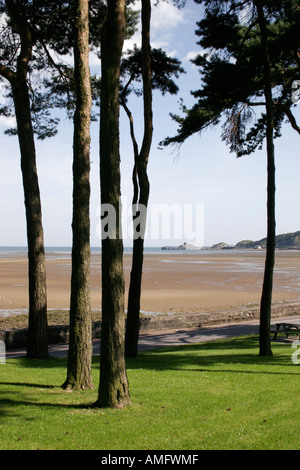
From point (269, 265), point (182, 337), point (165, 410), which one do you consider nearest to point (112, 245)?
point (165, 410)

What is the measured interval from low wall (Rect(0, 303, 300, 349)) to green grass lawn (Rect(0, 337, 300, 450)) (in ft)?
8.10

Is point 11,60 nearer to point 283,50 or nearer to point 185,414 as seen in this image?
point 283,50

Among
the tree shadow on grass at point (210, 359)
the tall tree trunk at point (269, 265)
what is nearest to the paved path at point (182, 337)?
the tree shadow on grass at point (210, 359)

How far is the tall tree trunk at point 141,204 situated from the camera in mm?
9570

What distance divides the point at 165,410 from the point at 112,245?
1962 mm

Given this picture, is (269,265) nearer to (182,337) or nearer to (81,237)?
(81,237)

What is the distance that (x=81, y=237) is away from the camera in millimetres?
6094

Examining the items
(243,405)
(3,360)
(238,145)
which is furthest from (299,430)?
(238,145)

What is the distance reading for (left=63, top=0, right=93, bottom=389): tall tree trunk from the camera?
6.04 metres

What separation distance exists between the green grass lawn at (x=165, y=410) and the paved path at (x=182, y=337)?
7.93ft

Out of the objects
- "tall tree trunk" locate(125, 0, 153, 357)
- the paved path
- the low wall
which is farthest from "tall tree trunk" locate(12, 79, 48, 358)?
"tall tree trunk" locate(125, 0, 153, 357)

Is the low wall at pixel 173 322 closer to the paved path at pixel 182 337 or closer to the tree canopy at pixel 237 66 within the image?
the paved path at pixel 182 337

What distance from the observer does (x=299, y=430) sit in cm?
429

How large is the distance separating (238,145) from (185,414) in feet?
31.6
